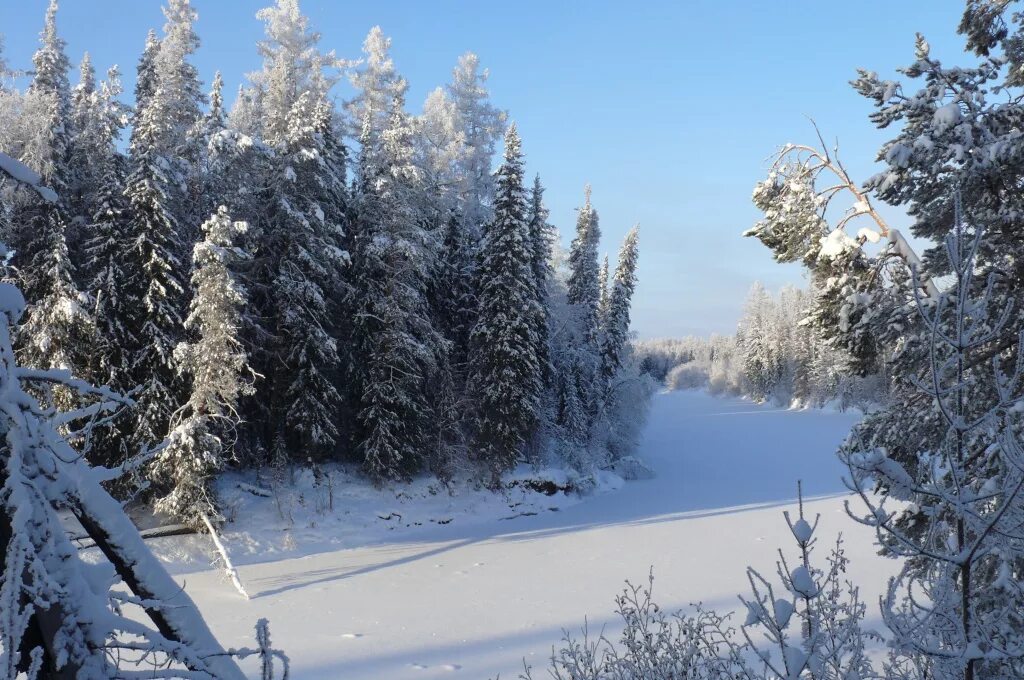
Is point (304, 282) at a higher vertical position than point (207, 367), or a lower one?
higher

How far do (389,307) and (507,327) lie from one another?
180 inches

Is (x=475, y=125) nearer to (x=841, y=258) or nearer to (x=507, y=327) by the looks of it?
(x=507, y=327)

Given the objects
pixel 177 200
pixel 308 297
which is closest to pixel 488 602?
pixel 308 297

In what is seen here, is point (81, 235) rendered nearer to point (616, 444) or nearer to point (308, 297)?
point (308, 297)

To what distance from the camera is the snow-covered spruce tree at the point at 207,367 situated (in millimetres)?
16484

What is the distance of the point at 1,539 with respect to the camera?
88.2 inches

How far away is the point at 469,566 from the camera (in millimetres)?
18516

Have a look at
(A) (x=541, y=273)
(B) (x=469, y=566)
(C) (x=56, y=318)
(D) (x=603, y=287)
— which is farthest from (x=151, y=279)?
(D) (x=603, y=287)

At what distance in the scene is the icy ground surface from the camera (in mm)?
13031

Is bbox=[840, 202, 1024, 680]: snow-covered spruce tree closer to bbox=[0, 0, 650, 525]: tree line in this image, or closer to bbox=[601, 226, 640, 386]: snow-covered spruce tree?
bbox=[0, 0, 650, 525]: tree line

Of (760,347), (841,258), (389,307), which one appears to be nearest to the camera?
(841,258)

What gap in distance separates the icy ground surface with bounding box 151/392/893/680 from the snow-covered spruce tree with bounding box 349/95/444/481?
2.11m

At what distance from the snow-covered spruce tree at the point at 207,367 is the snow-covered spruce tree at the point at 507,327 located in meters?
9.41

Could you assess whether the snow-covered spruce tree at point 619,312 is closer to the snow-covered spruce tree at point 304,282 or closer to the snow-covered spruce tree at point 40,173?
the snow-covered spruce tree at point 304,282
